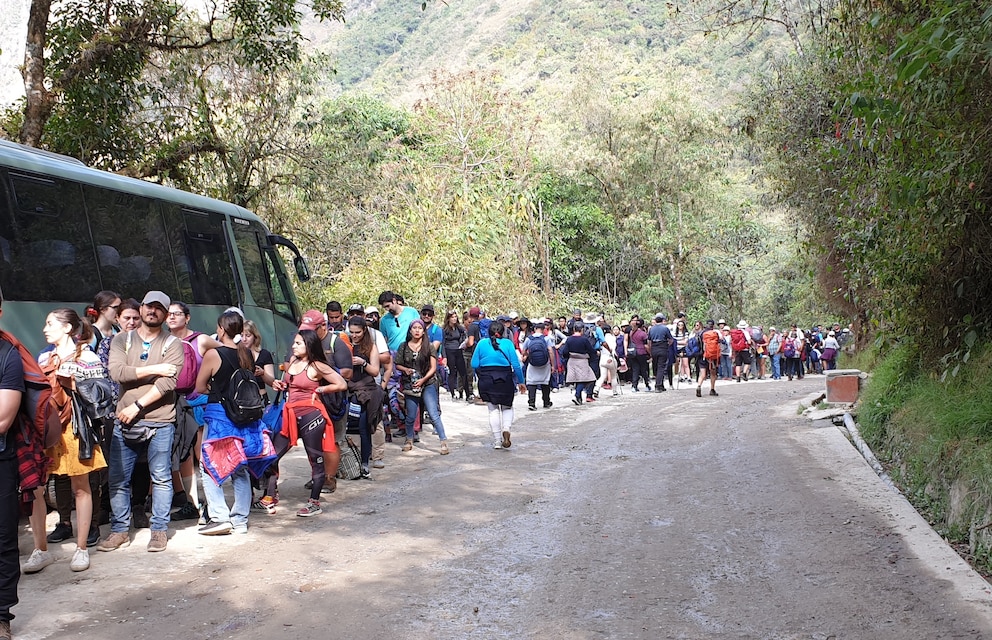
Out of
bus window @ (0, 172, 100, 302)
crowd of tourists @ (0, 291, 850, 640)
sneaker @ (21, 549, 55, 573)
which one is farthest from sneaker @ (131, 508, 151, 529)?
bus window @ (0, 172, 100, 302)

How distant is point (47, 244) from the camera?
952 cm

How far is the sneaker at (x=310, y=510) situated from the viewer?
28.1 ft

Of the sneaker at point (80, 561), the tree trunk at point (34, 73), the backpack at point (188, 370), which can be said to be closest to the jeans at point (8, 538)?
the sneaker at point (80, 561)

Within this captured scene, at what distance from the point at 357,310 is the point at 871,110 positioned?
23.7 feet

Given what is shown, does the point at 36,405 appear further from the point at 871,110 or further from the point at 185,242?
the point at 185,242

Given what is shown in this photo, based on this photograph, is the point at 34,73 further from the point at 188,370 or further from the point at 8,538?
the point at 8,538

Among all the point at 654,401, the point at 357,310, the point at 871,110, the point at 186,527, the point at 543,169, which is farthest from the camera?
the point at 543,169

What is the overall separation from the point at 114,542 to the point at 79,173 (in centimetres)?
473

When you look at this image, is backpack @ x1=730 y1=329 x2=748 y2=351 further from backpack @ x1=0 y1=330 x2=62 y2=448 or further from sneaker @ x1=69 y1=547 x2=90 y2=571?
backpack @ x1=0 y1=330 x2=62 y2=448

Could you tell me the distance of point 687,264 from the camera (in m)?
43.3

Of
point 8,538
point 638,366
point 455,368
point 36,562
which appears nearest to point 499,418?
point 455,368

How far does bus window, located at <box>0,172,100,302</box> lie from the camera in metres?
9.08

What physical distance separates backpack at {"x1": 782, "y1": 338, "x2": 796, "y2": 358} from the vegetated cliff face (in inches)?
991

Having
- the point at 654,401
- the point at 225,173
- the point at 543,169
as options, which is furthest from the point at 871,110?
the point at 543,169
